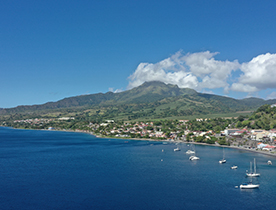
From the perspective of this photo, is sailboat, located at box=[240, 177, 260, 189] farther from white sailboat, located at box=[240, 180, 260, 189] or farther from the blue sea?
the blue sea

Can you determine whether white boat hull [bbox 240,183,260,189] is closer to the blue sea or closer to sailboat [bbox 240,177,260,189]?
sailboat [bbox 240,177,260,189]

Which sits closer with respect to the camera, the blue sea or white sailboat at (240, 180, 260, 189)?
the blue sea

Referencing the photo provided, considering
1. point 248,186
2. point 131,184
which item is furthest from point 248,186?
point 131,184

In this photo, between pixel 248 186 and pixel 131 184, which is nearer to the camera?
pixel 248 186

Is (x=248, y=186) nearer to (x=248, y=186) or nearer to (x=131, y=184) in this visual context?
(x=248, y=186)

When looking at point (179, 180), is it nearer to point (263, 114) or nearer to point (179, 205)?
point (179, 205)

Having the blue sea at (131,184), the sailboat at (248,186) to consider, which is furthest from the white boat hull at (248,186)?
the blue sea at (131,184)

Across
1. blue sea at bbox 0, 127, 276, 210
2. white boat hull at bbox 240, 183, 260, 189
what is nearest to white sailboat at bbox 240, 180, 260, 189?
white boat hull at bbox 240, 183, 260, 189

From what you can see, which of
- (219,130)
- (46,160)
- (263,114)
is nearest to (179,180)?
(46,160)
